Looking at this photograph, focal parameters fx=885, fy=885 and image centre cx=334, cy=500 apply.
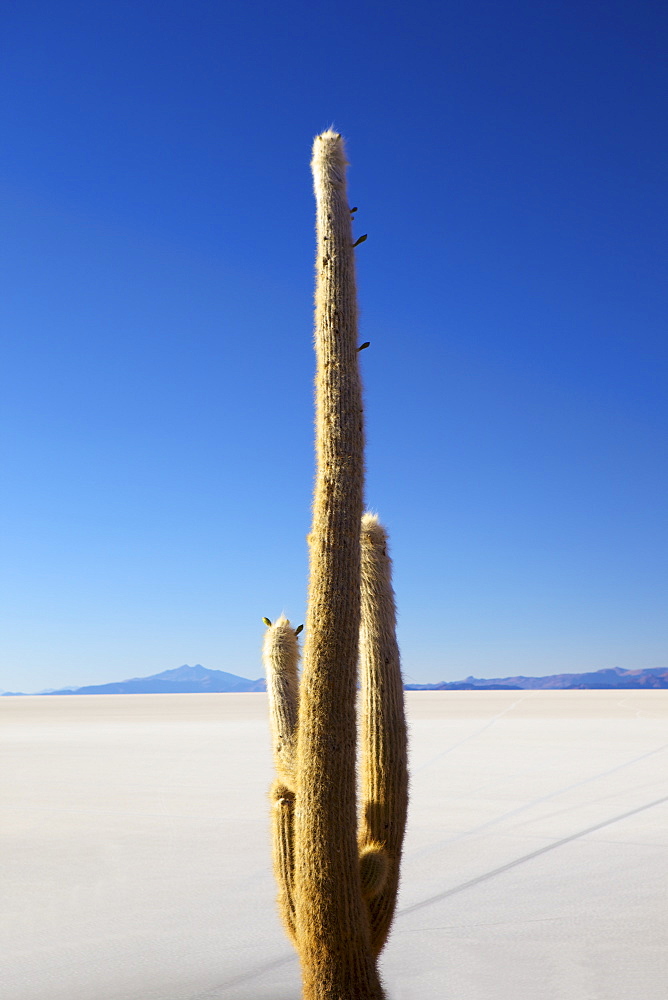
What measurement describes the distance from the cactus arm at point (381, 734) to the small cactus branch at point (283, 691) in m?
0.41

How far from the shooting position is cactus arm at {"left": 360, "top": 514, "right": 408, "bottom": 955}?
5.07m

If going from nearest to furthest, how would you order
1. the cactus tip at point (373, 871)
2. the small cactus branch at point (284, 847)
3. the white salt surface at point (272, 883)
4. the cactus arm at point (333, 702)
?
the cactus arm at point (333, 702) → the cactus tip at point (373, 871) → the small cactus branch at point (284, 847) → the white salt surface at point (272, 883)

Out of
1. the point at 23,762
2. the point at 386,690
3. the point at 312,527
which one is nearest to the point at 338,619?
the point at 312,527

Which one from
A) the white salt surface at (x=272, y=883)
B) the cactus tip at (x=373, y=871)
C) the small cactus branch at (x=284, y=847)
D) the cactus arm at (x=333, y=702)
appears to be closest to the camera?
the cactus arm at (x=333, y=702)

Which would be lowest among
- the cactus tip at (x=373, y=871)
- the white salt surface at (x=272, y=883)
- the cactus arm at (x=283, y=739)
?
the white salt surface at (x=272, y=883)

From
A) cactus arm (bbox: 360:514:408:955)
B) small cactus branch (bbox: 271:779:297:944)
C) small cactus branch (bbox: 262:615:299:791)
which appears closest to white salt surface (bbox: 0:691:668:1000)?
small cactus branch (bbox: 271:779:297:944)

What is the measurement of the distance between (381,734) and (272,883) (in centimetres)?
433

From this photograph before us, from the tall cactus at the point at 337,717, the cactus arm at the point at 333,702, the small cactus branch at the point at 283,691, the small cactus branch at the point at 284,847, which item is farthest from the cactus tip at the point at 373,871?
the small cactus branch at the point at 283,691

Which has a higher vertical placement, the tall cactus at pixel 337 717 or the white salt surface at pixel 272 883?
the tall cactus at pixel 337 717

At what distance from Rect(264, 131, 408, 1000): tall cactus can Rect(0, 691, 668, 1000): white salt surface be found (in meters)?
1.46

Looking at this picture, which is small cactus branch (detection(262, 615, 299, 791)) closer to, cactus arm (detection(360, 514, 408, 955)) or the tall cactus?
the tall cactus

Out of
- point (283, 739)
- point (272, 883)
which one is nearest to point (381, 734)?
point (283, 739)

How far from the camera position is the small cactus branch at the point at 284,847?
198 inches

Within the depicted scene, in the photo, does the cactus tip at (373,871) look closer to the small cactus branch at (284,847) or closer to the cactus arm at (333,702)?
the cactus arm at (333,702)
